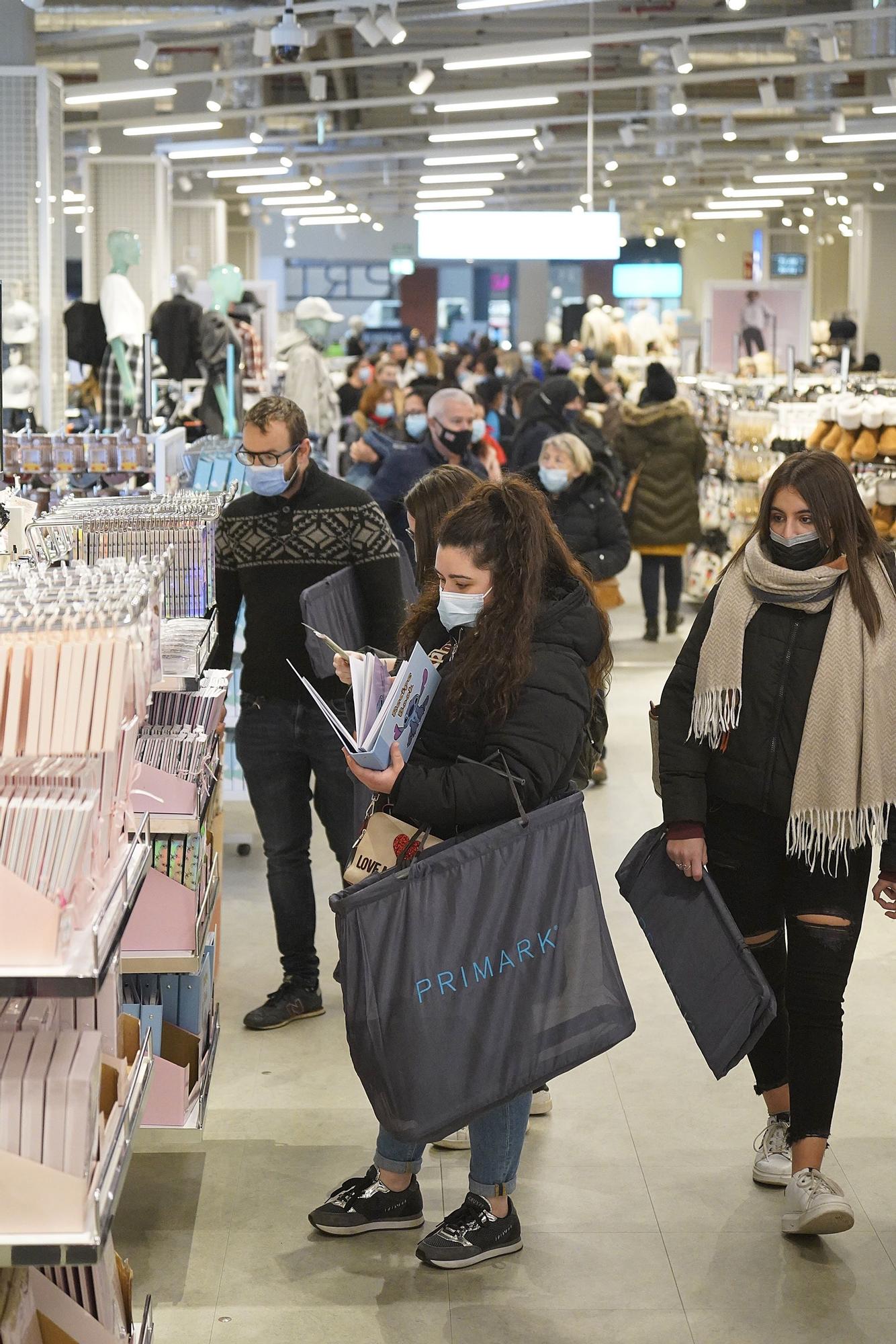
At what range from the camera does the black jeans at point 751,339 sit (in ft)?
57.2

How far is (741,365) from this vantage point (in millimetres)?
14914

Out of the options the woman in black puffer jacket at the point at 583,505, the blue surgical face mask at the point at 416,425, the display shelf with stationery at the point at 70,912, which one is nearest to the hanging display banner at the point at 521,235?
the blue surgical face mask at the point at 416,425

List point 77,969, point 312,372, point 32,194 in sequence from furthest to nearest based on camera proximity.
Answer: point 312,372 → point 32,194 → point 77,969

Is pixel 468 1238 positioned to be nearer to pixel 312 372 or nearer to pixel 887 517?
pixel 887 517

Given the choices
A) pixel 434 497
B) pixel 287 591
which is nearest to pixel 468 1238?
pixel 287 591

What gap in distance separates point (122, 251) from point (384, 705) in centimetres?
710

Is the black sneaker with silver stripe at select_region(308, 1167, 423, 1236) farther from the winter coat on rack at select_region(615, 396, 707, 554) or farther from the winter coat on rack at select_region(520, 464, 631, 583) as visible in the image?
the winter coat on rack at select_region(615, 396, 707, 554)

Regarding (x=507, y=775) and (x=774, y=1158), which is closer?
(x=507, y=775)

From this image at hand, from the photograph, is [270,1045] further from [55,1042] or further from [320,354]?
[320,354]

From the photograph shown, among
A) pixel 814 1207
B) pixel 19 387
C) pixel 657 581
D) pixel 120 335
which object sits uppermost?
pixel 120 335

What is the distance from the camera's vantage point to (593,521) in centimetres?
700

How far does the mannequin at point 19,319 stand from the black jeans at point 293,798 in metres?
6.90

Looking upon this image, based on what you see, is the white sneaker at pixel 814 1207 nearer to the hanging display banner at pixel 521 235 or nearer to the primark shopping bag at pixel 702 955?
the primark shopping bag at pixel 702 955

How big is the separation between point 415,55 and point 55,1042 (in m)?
12.2
